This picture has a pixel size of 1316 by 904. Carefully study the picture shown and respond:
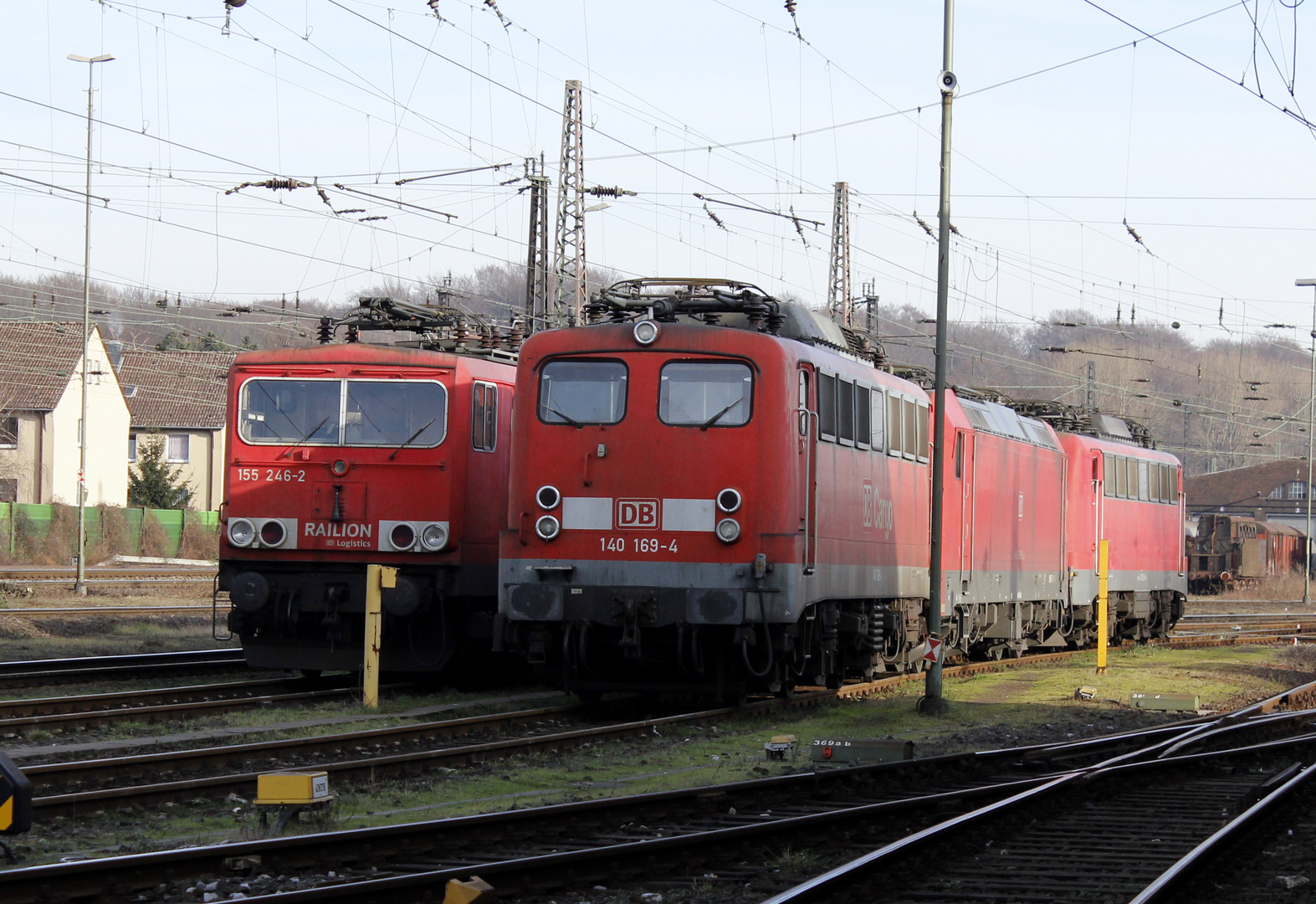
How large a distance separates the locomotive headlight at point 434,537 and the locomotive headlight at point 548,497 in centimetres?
226

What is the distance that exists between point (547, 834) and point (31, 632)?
694 inches

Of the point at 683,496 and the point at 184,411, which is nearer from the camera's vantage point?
the point at 683,496

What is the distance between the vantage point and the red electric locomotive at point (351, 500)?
16469mm

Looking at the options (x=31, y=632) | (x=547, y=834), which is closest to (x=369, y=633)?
(x=547, y=834)

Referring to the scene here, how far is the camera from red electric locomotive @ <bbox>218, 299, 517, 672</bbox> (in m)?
16.5

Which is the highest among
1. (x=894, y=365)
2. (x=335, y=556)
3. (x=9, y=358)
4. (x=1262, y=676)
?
(x=9, y=358)

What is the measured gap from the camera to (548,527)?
1445 centimetres

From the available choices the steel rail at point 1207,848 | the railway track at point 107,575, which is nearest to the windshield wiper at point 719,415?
the steel rail at point 1207,848

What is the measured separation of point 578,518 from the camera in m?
14.5

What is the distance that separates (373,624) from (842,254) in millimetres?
30295

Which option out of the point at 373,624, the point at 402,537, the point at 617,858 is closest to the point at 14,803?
the point at 617,858

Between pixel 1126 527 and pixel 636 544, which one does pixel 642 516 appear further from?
pixel 1126 527

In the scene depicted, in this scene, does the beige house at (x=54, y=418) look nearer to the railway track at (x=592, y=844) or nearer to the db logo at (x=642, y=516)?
the db logo at (x=642, y=516)

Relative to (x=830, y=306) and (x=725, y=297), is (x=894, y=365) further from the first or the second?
(x=830, y=306)
